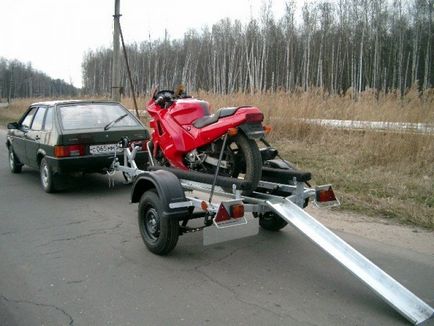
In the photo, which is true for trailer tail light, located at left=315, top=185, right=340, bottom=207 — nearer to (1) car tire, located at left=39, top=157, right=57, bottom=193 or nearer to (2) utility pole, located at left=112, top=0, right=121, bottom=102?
(1) car tire, located at left=39, top=157, right=57, bottom=193

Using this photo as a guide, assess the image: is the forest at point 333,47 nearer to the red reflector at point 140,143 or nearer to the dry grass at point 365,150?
the dry grass at point 365,150

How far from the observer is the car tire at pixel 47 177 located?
7371mm

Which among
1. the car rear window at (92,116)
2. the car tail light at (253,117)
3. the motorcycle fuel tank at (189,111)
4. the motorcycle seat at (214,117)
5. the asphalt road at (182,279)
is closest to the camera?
the asphalt road at (182,279)

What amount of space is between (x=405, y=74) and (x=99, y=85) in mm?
53352

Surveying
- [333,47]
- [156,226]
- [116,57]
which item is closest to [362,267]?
[156,226]

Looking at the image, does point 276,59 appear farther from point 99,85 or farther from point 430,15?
point 99,85

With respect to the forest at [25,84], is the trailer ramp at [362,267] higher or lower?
lower

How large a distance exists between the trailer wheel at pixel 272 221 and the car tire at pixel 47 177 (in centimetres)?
391

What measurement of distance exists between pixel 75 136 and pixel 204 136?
3.21m

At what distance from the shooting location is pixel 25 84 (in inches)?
4464

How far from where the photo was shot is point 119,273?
4117 millimetres

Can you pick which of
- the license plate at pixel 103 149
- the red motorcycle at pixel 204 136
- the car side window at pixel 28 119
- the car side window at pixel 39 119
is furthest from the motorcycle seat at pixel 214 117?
the car side window at pixel 28 119

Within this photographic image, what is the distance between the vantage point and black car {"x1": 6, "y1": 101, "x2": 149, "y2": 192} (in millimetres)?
7133

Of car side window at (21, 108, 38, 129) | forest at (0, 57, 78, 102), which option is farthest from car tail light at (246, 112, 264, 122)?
forest at (0, 57, 78, 102)
